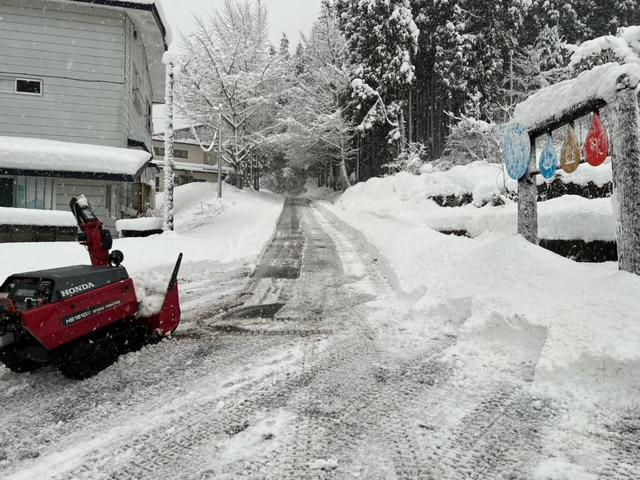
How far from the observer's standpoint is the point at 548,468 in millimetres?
2486

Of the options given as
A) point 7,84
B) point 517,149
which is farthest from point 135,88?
point 517,149

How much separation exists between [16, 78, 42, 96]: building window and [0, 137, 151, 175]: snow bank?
1535 millimetres

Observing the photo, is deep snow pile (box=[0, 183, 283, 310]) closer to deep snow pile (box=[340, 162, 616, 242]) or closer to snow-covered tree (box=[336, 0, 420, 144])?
deep snow pile (box=[340, 162, 616, 242])

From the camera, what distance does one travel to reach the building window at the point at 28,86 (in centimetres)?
1339

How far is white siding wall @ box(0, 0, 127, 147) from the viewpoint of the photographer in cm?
1328

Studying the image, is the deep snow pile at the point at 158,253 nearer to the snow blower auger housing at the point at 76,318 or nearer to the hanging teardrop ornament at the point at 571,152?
the snow blower auger housing at the point at 76,318

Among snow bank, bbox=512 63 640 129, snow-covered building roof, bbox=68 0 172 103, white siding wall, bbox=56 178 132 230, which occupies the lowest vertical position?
white siding wall, bbox=56 178 132 230

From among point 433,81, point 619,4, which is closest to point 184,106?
point 433,81

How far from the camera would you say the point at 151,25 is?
51.8 feet

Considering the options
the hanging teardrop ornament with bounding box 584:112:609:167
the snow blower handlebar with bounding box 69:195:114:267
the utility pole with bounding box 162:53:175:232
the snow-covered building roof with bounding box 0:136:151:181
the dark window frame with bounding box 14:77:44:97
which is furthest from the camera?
the dark window frame with bounding box 14:77:44:97

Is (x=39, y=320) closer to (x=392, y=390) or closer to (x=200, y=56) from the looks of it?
(x=392, y=390)

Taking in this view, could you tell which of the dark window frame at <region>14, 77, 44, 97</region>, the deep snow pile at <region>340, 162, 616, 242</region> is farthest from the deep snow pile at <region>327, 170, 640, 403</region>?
the dark window frame at <region>14, 77, 44, 97</region>

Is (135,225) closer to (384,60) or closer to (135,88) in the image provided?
(135,88)

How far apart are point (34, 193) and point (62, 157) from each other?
1.84 metres
